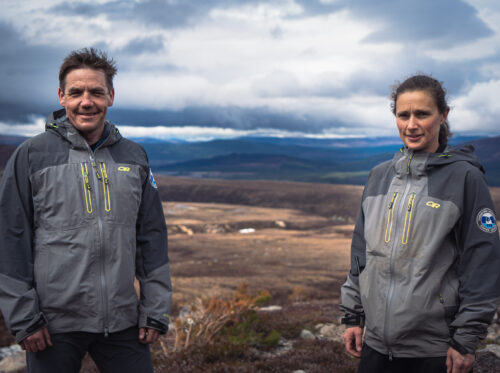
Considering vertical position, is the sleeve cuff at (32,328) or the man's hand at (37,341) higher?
the sleeve cuff at (32,328)

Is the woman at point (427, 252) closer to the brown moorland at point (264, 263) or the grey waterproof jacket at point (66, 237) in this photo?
the grey waterproof jacket at point (66, 237)

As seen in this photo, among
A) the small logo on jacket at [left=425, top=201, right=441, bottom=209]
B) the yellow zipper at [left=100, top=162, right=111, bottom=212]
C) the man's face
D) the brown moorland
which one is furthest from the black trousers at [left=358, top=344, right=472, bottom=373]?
the brown moorland

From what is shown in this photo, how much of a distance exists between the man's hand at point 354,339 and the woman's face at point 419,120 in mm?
1041

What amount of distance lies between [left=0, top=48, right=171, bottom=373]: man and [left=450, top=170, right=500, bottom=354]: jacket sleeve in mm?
1528

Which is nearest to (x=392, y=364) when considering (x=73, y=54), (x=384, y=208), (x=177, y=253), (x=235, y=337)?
(x=384, y=208)

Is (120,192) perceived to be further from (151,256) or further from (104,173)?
(151,256)

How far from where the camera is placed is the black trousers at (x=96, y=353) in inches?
93.5

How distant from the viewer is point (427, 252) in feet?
7.36

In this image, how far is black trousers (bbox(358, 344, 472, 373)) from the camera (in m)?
2.28

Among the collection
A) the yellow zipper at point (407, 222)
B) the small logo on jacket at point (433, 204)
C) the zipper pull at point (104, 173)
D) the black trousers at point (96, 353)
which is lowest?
the black trousers at point (96, 353)

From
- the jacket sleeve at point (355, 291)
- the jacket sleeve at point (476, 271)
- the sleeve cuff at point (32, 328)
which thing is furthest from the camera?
the jacket sleeve at point (355, 291)

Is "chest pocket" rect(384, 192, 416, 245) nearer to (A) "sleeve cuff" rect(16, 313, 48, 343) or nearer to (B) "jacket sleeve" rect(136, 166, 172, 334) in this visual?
(B) "jacket sleeve" rect(136, 166, 172, 334)

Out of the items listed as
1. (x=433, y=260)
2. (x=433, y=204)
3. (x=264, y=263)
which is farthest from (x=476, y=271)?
(x=264, y=263)

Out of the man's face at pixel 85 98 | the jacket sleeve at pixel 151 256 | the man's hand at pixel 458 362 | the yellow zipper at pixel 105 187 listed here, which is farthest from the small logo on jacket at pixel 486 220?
the man's face at pixel 85 98
